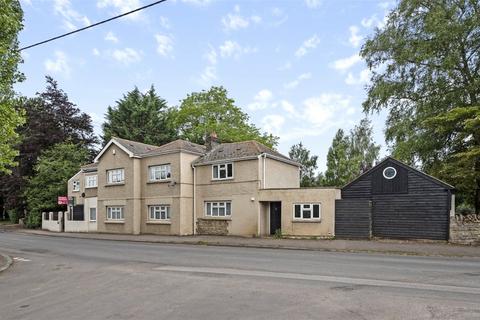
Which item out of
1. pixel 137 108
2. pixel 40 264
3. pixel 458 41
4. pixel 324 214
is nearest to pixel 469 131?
pixel 458 41

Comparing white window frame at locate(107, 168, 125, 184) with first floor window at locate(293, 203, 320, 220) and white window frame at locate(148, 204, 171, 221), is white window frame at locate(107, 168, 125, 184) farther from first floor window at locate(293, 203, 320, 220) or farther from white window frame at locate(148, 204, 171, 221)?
first floor window at locate(293, 203, 320, 220)

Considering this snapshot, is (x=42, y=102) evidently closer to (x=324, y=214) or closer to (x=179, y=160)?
(x=179, y=160)

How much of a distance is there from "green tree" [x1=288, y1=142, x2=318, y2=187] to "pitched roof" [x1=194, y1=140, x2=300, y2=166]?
23.3 m

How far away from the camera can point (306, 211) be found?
85.9 ft

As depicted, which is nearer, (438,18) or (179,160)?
(438,18)

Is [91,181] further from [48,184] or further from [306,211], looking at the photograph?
[306,211]


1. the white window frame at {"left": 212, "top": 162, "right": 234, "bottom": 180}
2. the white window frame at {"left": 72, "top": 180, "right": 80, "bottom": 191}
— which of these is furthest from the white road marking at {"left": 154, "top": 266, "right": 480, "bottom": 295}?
the white window frame at {"left": 72, "top": 180, "right": 80, "bottom": 191}

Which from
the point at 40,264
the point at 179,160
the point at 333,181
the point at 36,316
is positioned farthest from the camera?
the point at 333,181

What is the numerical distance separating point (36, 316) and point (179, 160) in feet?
75.0

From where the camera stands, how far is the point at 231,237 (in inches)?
1082

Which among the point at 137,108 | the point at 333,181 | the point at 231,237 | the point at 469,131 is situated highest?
the point at 137,108

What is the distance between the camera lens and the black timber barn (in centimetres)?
2241

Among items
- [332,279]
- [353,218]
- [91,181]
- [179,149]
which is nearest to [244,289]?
[332,279]

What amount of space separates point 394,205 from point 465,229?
3713 mm
